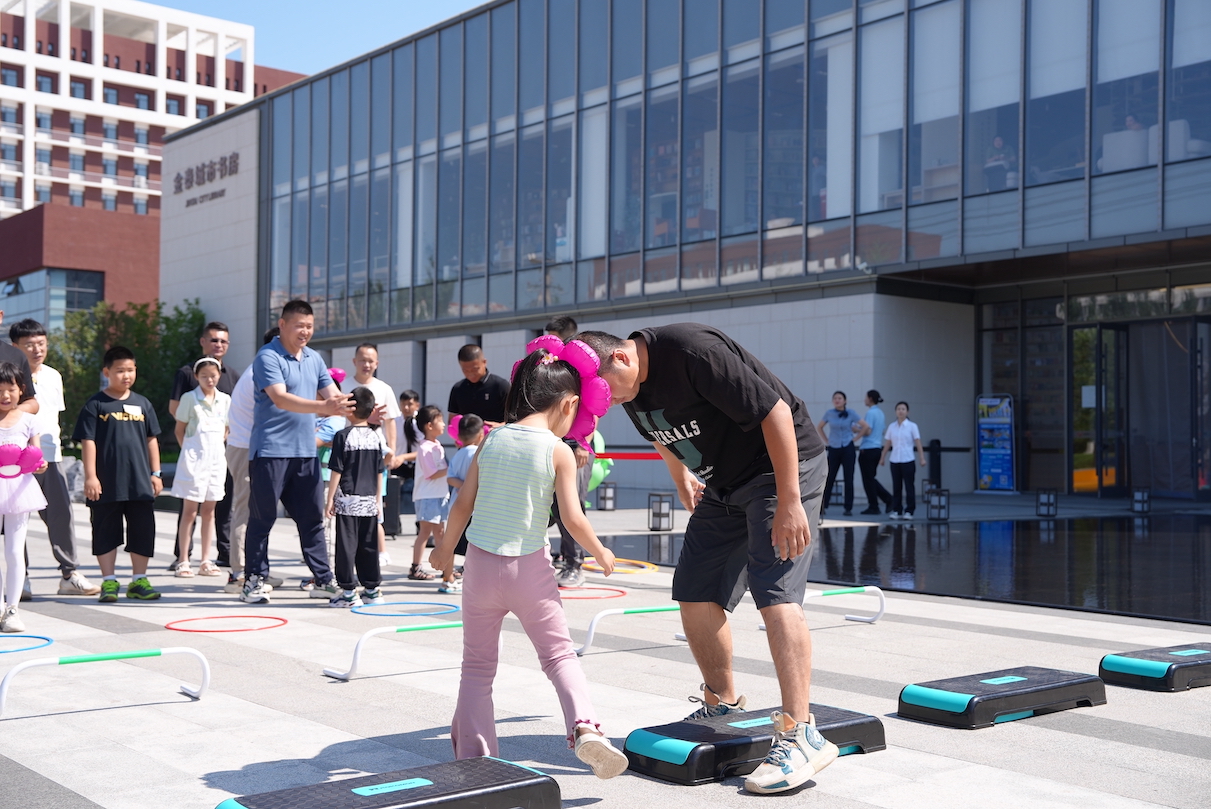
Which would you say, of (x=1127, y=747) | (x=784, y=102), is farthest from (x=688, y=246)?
(x=1127, y=747)

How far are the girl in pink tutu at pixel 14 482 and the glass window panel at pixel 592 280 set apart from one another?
19951 mm

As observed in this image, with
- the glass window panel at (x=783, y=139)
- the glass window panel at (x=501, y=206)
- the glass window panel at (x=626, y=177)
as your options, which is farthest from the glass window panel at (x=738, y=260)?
the glass window panel at (x=501, y=206)

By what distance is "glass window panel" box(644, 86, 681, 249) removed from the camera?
2545cm

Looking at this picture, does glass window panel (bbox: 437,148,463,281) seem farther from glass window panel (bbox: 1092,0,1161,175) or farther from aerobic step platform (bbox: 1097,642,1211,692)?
aerobic step platform (bbox: 1097,642,1211,692)

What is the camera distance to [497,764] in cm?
381

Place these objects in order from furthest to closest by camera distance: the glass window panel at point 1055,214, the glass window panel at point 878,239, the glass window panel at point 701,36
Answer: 1. the glass window panel at point 701,36
2. the glass window panel at point 878,239
3. the glass window panel at point 1055,214

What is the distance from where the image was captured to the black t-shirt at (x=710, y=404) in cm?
419

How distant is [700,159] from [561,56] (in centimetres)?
566

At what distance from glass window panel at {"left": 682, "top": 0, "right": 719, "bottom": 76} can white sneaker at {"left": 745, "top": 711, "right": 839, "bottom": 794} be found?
873 inches

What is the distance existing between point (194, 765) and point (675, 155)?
2239 centimetres

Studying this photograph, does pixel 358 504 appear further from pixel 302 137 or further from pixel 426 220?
pixel 302 137

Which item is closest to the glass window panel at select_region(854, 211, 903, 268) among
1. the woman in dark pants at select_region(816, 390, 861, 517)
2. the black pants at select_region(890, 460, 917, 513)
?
the woman in dark pants at select_region(816, 390, 861, 517)

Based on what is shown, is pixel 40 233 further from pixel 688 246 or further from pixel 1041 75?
pixel 1041 75

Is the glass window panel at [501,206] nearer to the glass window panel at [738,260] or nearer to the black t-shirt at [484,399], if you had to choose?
the glass window panel at [738,260]
